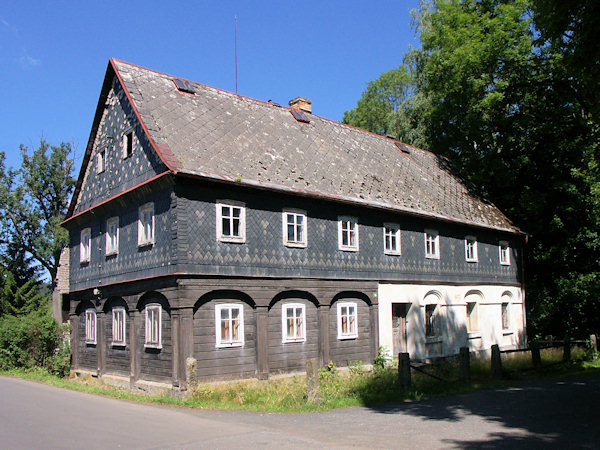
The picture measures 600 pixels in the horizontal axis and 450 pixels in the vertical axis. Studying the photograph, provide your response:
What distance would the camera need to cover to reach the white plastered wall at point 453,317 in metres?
21.9

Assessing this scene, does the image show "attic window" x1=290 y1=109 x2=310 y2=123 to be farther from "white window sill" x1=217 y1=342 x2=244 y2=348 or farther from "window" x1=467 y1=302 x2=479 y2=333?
"window" x1=467 y1=302 x2=479 y2=333

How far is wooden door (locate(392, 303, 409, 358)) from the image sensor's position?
22422 mm

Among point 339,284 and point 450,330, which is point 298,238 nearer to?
point 339,284

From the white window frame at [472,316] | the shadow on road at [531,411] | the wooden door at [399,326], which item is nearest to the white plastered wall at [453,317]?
the white window frame at [472,316]

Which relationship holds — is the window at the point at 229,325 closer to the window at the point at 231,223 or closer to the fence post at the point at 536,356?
the window at the point at 231,223

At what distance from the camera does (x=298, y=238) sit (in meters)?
18.9

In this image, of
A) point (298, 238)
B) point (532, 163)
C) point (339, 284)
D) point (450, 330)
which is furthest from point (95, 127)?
point (532, 163)

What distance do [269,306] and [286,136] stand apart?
23.0 feet

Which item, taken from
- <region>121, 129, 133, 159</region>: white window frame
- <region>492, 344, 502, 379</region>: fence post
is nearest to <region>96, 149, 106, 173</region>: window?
<region>121, 129, 133, 159</region>: white window frame

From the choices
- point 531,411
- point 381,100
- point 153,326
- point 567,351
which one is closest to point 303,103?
point 153,326

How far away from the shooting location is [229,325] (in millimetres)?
16766

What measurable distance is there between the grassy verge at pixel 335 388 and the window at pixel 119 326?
60.8 inches

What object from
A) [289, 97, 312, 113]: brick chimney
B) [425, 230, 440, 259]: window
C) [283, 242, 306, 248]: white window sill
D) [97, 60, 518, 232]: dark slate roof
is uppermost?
[289, 97, 312, 113]: brick chimney

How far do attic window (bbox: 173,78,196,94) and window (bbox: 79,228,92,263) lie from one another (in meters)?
6.72
